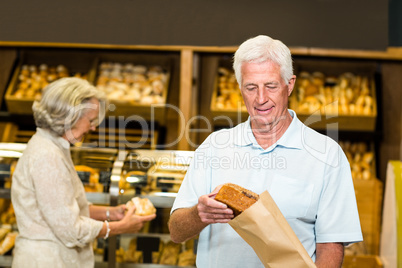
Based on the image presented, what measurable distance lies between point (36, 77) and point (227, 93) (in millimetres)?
1365

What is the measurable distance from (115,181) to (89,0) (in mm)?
1168

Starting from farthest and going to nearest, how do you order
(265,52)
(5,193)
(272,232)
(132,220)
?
1. (5,193)
2. (132,220)
3. (265,52)
4. (272,232)

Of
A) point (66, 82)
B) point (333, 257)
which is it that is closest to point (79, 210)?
point (66, 82)

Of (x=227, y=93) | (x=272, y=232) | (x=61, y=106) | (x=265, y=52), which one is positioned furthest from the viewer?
(x=227, y=93)

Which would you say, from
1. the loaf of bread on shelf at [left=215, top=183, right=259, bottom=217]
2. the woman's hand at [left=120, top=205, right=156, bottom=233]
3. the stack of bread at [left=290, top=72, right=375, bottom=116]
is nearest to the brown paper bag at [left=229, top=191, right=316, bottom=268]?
the loaf of bread on shelf at [left=215, top=183, right=259, bottom=217]

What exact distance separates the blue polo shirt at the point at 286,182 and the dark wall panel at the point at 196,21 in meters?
0.31

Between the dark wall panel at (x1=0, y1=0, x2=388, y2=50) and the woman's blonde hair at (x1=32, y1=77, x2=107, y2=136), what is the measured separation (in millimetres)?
534

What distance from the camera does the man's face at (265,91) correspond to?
1.48 metres

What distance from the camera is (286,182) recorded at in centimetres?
150

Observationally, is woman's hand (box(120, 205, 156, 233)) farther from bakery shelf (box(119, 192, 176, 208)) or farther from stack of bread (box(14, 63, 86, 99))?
stack of bread (box(14, 63, 86, 99))

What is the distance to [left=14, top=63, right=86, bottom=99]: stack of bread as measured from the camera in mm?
3383

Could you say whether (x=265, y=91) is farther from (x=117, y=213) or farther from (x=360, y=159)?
(x=360, y=159)

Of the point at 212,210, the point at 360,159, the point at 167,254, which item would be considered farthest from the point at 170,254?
the point at 360,159

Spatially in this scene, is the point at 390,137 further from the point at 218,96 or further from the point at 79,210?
the point at 79,210
